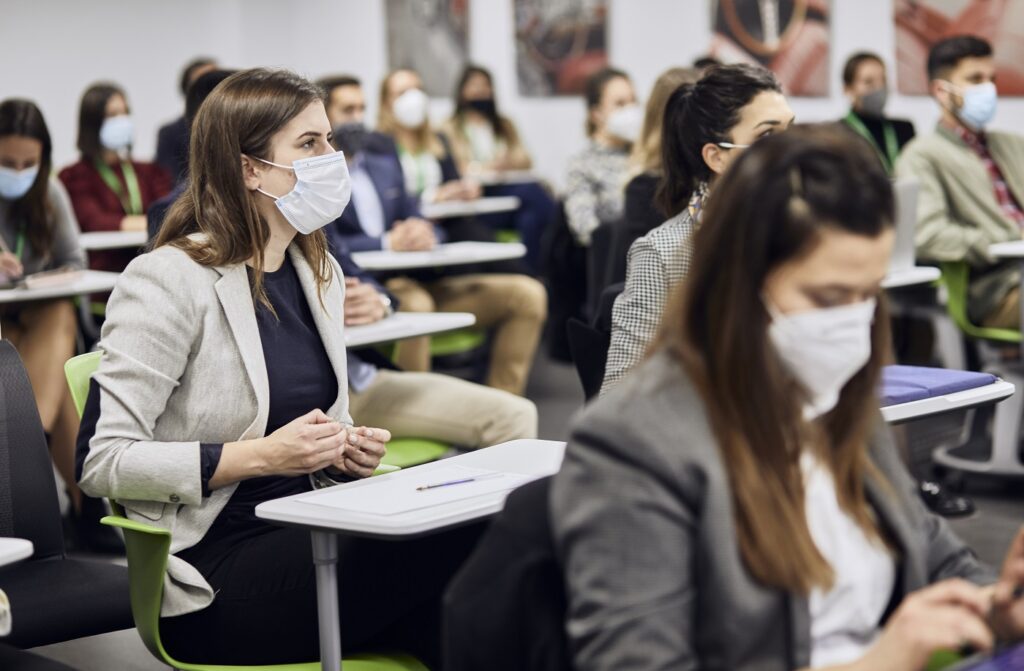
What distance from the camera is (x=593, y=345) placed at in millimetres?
2764

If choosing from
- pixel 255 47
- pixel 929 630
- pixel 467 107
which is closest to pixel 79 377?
pixel 929 630

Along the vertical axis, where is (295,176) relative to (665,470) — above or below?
above

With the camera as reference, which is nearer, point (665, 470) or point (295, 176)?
point (665, 470)

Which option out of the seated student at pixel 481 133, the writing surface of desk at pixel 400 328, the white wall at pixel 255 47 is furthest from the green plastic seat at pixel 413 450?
the seated student at pixel 481 133

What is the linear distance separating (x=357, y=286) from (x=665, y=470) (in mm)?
2317

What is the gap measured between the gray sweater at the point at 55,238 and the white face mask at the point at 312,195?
221 cm

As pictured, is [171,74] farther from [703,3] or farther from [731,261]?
[731,261]

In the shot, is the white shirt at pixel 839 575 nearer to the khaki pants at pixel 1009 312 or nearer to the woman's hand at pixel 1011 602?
the woman's hand at pixel 1011 602

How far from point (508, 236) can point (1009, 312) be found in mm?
3160

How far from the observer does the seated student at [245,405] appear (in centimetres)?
204

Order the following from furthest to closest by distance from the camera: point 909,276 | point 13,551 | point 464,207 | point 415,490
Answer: point 464,207, point 909,276, point 415,490, point 13,551

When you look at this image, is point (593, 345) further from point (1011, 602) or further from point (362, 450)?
point (1011, 602)

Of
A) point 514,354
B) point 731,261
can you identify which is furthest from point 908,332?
point 731,261

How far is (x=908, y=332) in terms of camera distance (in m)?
4.79
